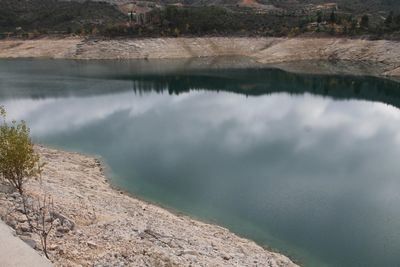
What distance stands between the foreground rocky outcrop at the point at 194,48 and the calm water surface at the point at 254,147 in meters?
17.4

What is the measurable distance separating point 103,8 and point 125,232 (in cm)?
A: 14442

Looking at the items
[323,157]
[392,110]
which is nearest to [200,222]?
[323,157]

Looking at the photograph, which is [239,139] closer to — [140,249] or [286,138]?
[286,138]

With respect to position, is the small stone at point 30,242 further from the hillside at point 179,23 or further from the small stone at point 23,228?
the hillside at point 179,23

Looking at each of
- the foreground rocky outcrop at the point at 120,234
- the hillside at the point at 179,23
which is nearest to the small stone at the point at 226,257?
the foreground rocky outcrop at the point at 120,234

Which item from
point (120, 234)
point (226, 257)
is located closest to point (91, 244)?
point (120, 234)

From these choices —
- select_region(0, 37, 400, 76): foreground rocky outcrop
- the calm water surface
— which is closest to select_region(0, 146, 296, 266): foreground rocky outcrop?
the calm water surface

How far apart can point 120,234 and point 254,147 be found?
22175 mm

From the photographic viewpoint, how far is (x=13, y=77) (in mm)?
79188

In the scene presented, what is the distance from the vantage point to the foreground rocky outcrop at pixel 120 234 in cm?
1599

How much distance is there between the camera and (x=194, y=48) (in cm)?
10412

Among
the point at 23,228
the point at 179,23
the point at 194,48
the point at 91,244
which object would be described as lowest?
the point at 194,48

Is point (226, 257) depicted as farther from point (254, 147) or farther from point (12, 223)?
point (254, 147)

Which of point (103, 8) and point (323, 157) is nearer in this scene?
point (323, 157)
